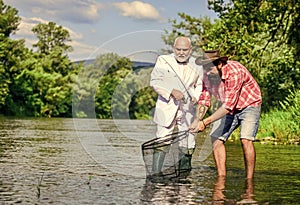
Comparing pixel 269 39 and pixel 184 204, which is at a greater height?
pixel 269 39

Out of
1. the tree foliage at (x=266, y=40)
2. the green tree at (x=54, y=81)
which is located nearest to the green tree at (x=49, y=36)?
the green tree at (x=54, y=81)

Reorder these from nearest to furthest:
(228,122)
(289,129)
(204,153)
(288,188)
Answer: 1. (288,188)
2. (228,122)
3. (204,153)
4. (289,129)

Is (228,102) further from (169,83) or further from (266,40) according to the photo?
(266,40)

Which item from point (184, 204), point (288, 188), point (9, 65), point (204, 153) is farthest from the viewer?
point (9, 65)

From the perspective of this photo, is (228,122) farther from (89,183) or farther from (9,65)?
(9,65)

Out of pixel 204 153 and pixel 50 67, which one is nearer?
pixel 204 153

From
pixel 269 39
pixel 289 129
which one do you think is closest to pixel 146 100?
pixel 289 129

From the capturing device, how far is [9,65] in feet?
257

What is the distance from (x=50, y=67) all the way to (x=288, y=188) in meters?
78.3

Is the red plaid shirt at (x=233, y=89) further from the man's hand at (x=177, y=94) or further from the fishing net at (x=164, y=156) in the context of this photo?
the fishing net at (x=164, y=156)

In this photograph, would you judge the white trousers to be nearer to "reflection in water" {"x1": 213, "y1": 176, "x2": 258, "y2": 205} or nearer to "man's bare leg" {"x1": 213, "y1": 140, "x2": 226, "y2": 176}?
"man's bare leg" {"x1": 213, "y1": 140, "x2": 226, "y2": 176}

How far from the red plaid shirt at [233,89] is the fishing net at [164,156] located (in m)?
0.65

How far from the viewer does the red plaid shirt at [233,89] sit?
908 centimetres

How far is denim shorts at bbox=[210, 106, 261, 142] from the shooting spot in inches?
368
